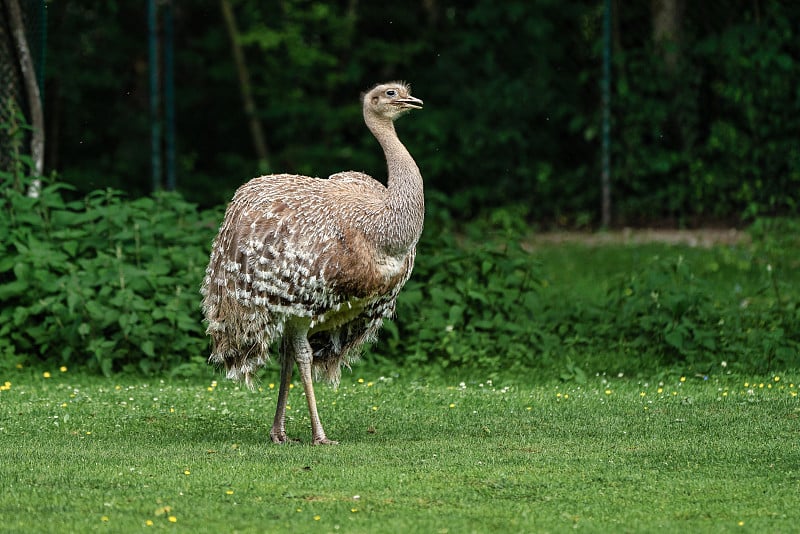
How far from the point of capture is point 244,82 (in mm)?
20828

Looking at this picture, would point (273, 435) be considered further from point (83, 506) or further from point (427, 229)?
point (427, 229)

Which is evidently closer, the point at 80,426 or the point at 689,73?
the point at 80,426

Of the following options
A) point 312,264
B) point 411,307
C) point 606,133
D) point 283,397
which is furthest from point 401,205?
point 606,133

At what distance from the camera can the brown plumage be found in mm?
7695

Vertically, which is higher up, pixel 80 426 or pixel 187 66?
pixel 187 66

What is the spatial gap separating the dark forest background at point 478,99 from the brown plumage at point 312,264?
6.51m

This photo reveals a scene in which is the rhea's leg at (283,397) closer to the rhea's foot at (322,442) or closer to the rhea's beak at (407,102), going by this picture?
the rhea's foot at (322,442)

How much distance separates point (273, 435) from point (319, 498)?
1.70m

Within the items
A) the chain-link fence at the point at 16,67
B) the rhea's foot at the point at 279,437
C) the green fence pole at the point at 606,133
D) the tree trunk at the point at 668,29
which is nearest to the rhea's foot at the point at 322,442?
the rhea's foot at the point at 279,437

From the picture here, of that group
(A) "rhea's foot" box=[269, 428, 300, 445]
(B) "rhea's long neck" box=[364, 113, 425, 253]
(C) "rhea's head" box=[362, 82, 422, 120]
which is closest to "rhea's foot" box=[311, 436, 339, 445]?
(A) "rhea's foot" box=[269, 428, 300, 445]

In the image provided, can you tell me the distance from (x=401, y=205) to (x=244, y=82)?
1348cm

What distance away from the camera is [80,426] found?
8.46 meters

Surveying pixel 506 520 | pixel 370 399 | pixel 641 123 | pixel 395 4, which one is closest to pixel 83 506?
pixel 506 520

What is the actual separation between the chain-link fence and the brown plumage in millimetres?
4131
